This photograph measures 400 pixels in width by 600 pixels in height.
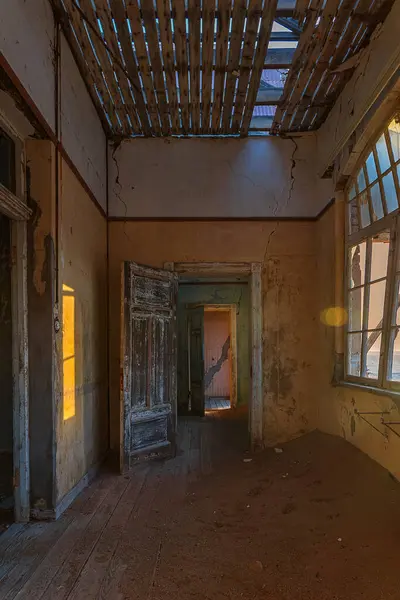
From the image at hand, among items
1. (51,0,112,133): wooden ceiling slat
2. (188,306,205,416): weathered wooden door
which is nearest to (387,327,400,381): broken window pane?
(51,0,112,133): wooden ceiling slat

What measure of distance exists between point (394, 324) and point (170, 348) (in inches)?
96.1

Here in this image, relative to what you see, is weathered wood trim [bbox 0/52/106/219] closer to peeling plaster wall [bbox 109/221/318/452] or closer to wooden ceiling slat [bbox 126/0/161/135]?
wooden ceiling slat [bbox 126/0/161/135]

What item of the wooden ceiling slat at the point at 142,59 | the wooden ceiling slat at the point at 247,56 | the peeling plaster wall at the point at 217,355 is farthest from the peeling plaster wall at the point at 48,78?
the peeling plaster wall at the point at 217,355

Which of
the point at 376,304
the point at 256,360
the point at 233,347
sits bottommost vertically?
the point at 233,347

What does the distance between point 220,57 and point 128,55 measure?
743 millimetres

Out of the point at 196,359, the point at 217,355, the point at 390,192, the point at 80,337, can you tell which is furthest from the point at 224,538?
the point at 217,355

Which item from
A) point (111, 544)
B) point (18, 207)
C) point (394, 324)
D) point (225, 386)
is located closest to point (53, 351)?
point (18, 207)

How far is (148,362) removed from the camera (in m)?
4.46

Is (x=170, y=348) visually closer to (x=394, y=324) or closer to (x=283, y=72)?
(x=394, y=324)

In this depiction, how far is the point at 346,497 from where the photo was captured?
3.03m

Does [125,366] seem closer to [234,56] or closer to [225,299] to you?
[234,56]

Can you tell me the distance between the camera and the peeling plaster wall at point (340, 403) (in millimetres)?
2879

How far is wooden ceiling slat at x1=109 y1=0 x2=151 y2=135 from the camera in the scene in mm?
3027

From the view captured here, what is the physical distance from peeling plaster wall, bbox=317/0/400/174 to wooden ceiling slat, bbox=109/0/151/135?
5.95 ft
